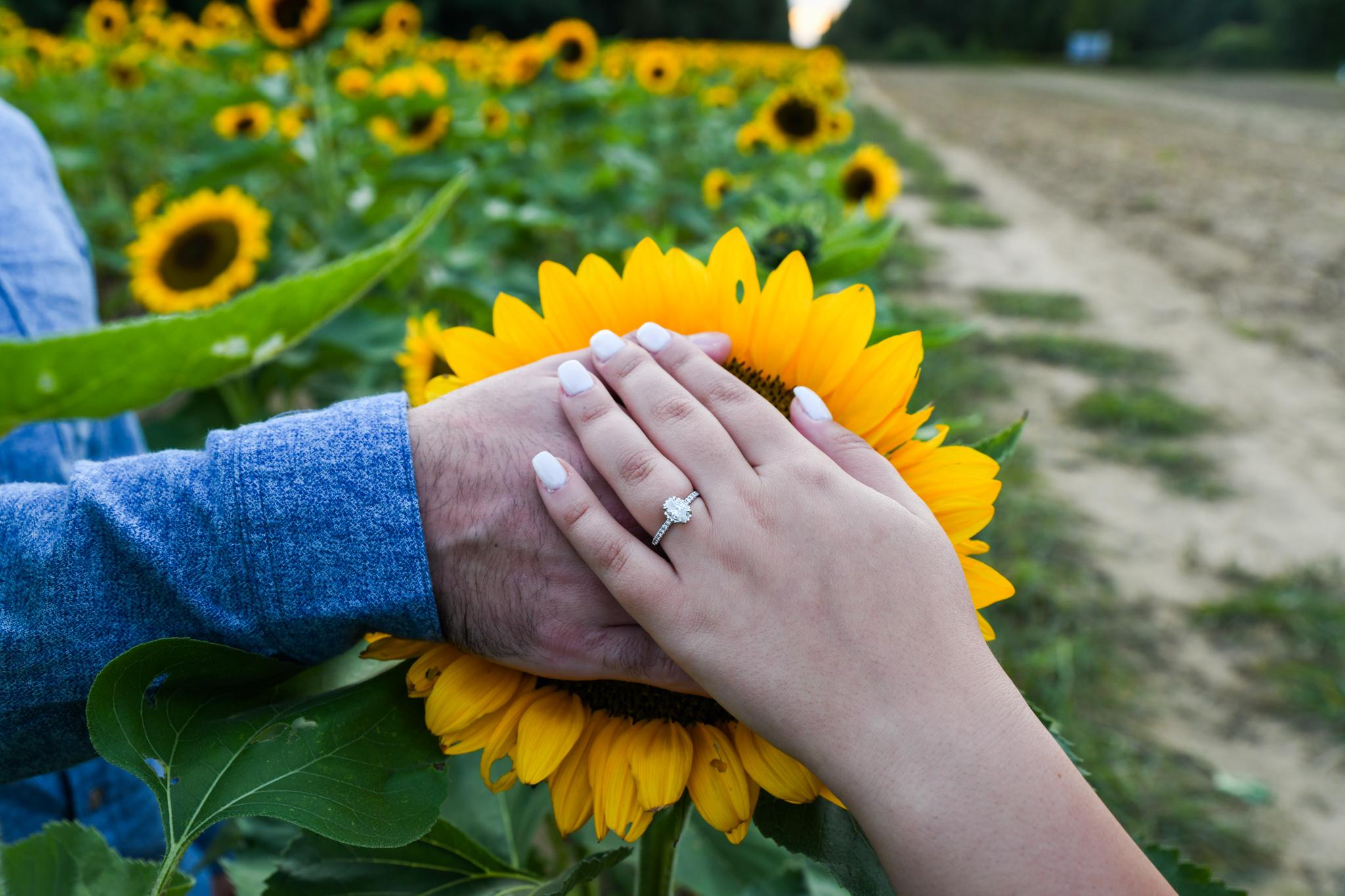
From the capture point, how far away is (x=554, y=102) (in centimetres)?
399

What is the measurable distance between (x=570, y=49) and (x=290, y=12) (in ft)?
5.02

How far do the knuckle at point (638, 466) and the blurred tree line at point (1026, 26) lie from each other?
41643 millimetres

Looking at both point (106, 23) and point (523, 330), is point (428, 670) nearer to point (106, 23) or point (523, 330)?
point (523, 330)

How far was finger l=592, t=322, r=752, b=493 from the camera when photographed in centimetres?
69

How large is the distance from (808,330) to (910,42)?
4282 centimetres

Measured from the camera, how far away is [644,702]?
27.6 inches

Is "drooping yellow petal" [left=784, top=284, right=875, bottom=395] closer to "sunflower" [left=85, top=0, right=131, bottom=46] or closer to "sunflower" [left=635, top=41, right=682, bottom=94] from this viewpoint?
"sunflower" [left=635, top=41, right=682, bottom=94]

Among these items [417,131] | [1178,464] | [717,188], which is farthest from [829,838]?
[717,188]

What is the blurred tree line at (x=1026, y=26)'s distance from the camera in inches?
1559

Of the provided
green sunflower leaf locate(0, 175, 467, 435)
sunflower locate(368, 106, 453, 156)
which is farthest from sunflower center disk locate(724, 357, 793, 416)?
sunflower locate(368, 106, 453, 156)

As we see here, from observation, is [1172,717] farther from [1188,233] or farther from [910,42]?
[910,42]

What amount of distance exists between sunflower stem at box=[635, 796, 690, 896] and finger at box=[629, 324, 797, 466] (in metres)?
0.29

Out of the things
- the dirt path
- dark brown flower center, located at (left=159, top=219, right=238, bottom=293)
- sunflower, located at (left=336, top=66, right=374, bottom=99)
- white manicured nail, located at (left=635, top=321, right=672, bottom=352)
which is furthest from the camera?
sunflower, located at (left=336, top=66, right=374, bottom=99)

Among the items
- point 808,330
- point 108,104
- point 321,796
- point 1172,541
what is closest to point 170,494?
point 321,796
